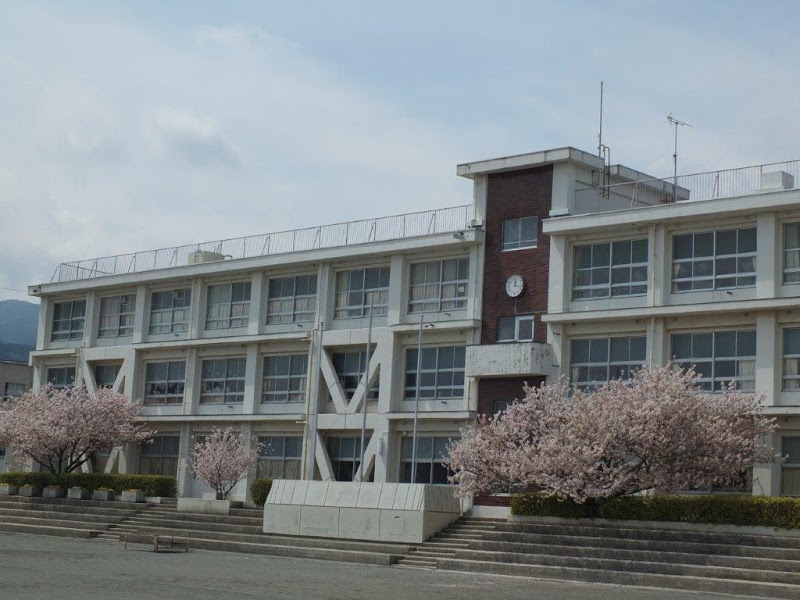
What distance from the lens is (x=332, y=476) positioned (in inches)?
1769

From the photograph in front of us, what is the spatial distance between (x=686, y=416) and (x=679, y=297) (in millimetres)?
5501

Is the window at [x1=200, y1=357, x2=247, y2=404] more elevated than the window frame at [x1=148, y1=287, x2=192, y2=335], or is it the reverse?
the window frame at [x1=148, y1=287, x2=192, y2=335]

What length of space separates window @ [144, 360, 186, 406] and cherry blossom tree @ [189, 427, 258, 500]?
5003 millimetres

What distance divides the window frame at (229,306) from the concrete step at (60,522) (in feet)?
32.8

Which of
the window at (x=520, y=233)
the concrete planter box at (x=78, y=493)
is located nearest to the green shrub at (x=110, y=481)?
the concrete planter box at (x=78, y=493)

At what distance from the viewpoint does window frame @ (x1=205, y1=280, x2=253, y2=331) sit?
49.3 m

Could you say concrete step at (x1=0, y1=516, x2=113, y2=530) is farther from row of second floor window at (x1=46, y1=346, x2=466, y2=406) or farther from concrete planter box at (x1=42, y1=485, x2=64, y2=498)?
row of second floor window at (x1=46, y1=346, x2=466, y2=406)

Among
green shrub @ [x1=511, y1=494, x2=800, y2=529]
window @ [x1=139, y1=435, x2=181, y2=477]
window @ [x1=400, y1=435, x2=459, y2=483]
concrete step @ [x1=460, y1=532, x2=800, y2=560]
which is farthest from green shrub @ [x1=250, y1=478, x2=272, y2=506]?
green shrub @ [x1=511, y1=494, x2=800, y2=529]

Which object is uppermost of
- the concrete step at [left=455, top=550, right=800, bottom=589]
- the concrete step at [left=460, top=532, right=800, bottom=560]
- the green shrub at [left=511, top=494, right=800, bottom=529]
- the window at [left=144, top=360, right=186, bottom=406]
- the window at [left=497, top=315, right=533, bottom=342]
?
the window at [left=497, top=315, right=533, bottom=342]

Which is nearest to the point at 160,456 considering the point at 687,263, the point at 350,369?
the point at 350,369

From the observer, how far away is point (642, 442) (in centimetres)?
3212

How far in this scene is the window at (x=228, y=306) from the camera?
49344mm

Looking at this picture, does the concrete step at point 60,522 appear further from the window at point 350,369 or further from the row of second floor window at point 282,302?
the row of second floor window at point 282,302

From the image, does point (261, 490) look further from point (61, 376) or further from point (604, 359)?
point (61, 376)
